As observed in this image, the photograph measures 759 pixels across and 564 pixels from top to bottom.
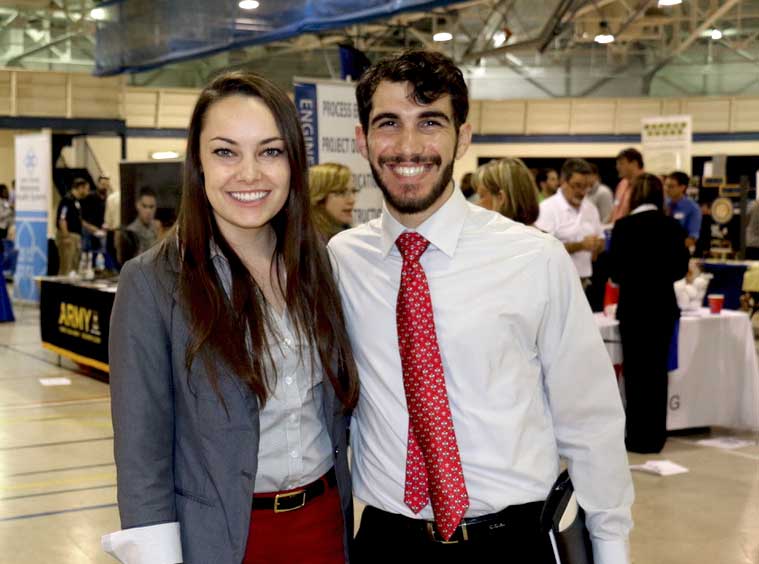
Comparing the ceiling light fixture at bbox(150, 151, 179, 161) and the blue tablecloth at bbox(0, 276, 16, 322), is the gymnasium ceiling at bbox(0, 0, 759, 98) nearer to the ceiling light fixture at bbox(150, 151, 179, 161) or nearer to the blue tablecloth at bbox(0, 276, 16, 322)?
the ceiling light fixture at bbox(150, 151, 179, 161)

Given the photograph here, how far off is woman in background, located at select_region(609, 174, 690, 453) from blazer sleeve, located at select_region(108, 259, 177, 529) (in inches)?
187

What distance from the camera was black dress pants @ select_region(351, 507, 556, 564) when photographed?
2066 millimetres

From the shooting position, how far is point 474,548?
6.81 ft

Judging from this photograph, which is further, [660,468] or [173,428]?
[660,468]

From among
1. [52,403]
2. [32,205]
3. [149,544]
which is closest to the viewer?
[149,544]

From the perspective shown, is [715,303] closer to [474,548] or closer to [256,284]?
[474,548]

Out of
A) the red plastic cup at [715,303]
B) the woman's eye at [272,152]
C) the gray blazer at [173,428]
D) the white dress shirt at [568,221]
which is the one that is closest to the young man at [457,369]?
the woman's eye at [272,152]

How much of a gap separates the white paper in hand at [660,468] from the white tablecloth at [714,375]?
0.67 m

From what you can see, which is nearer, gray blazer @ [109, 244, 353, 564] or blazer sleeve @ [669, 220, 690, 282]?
gray blazer @ [109, 244, 353, 564]

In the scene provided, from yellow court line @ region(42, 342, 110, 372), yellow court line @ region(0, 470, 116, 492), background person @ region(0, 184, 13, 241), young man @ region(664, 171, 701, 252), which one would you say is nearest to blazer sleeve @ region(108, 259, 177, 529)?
yellow court line @ region(0, 470, 116, 492)

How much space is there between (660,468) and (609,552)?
4104mm

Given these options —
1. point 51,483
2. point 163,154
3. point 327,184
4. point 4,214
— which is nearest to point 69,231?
point 4,214

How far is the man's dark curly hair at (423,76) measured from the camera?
84.0 inches

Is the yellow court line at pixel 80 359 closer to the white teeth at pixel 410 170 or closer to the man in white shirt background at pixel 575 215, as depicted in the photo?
the man in white shirt background at pixel 575 215
